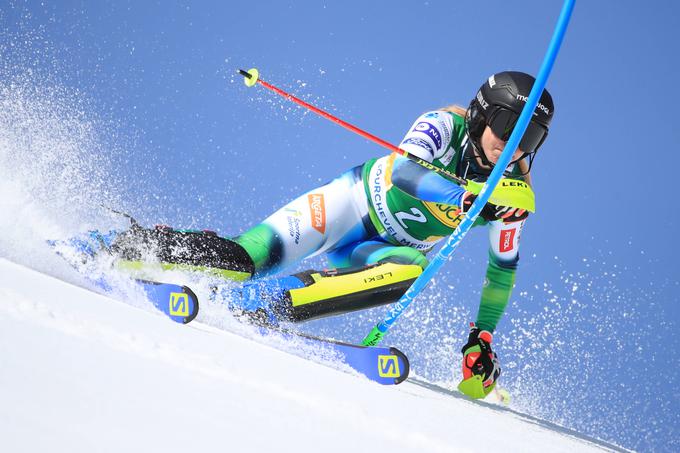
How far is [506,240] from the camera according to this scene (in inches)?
150

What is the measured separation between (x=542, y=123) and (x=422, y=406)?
175cm

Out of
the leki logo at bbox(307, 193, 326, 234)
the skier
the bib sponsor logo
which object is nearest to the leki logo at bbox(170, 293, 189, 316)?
the skier

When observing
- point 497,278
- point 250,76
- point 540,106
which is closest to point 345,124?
point 250,76

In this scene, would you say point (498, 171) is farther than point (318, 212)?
No

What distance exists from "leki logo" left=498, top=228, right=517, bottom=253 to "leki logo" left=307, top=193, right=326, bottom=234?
100cm

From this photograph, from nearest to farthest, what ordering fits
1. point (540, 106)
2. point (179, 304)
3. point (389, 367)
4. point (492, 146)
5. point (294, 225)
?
1. point (179, 304)
2. point (389, 367)
3. point (540, 106)
4. point (492, 146)
5. point (294, 225)

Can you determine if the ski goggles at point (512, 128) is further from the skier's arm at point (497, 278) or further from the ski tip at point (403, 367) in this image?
the ski tip at point (403, 367)

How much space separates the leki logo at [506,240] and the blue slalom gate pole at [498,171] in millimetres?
737

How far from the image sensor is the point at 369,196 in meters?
3.77

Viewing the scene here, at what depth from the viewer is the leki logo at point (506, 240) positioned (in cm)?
377

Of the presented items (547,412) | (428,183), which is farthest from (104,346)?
(547,412)

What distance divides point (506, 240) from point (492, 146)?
26.8 inches

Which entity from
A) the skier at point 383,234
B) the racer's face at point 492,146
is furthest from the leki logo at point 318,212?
the racer's face at point 492,146

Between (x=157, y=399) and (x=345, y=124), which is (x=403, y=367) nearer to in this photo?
(x=345, y=124)
